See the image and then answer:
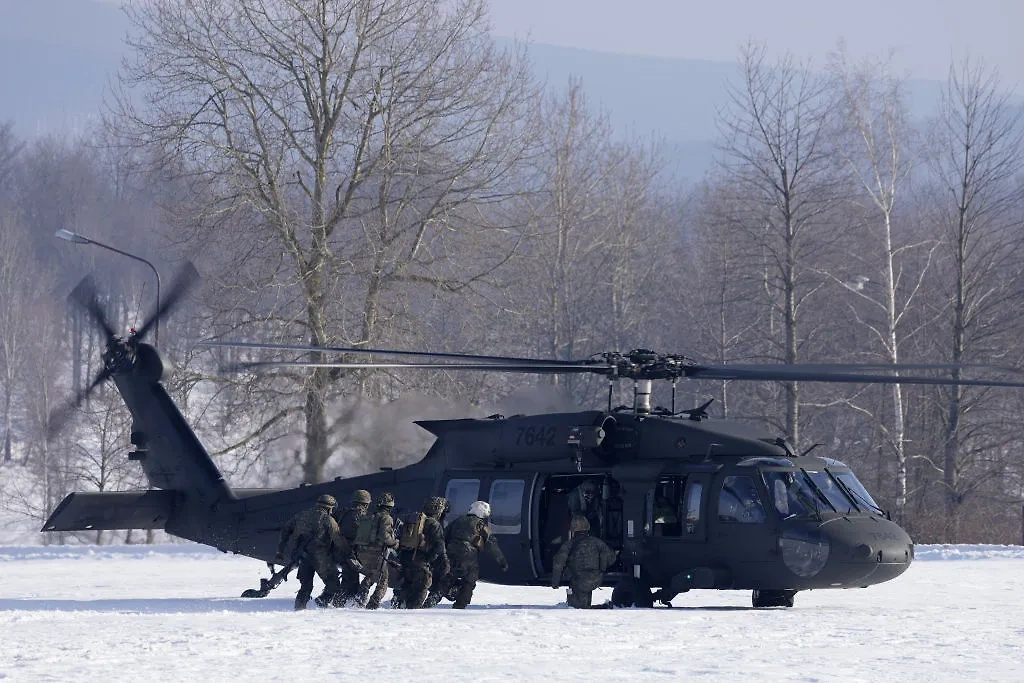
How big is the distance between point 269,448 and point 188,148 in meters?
6.64

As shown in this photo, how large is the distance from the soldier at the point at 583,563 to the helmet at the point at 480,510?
3.16 feet

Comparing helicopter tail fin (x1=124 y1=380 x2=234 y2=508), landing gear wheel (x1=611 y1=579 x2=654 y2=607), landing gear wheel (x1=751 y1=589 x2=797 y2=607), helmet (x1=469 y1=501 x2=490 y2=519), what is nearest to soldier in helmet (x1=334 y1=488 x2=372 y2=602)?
helmet (x1=469 y1=501 x2=490 y2=519)

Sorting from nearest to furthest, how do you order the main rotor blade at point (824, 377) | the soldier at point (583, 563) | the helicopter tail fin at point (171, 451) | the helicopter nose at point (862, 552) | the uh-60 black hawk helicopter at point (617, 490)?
the main rotor blade at point (824, 377)
the helicopter nose at point (862, 552)
the uh-60 black hawk helicopter at point (617, 490)
the soldier at point (583, 563)
the helicopter tail fin at point (171, 451)

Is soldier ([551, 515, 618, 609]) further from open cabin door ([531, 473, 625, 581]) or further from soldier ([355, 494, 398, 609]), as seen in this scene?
soldier ([355, 494, 398, 609])

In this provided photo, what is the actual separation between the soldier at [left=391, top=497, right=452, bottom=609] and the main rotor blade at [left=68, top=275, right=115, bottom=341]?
5.15m

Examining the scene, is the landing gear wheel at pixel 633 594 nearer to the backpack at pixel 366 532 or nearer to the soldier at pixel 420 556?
the soldier at pixel 420 556

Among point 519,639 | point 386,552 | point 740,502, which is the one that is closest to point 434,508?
point 386,552

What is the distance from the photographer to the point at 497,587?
20.3m

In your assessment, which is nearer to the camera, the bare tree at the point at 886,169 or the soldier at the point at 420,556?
the soldier at the point at 420,556

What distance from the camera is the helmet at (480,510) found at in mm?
15641

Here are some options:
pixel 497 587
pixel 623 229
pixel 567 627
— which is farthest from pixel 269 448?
pixel 623 229

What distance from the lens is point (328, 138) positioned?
2991 cm

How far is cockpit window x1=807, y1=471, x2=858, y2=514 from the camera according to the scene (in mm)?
14922

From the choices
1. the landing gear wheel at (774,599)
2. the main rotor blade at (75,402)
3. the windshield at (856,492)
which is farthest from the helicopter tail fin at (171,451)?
the windshield at (856,492)
